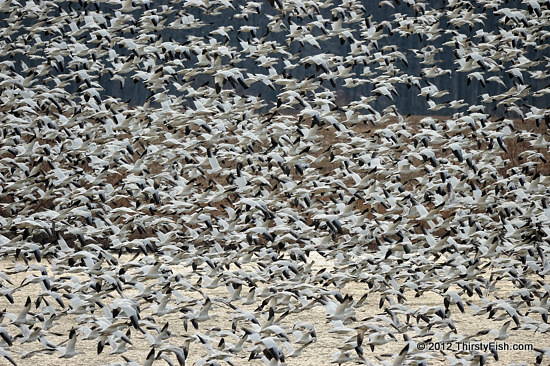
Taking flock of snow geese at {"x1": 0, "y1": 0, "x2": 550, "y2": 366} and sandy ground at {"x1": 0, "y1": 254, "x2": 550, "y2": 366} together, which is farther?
flock of snow geese at {"x1": 0, "y1": 0, "x2": 550, "y2": 366}

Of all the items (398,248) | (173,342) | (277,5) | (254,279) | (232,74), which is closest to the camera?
(173,342)

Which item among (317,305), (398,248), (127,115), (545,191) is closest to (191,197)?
(127,115)

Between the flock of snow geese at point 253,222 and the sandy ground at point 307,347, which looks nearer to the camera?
the sandy ground at point 307,347

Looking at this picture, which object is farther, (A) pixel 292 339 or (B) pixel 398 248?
(B) pixel 398 248

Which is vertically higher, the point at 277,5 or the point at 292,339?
the point at 277,5

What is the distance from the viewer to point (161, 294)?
1577 cm

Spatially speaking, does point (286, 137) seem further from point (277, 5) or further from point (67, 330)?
point (67, 330)

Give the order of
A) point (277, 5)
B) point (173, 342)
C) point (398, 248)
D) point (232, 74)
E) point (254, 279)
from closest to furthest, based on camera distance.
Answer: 1. point (173, 342)
2. point (254, 279)
3. point (398, 248)
4. point (232, 74)
5. point (277, 5)

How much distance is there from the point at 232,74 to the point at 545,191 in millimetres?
8562

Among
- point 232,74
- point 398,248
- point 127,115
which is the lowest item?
point 398,248

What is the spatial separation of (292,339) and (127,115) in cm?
821

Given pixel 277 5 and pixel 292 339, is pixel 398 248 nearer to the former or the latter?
pixel 292 339

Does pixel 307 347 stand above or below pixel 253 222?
above

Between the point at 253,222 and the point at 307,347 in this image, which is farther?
the point at 253,222
